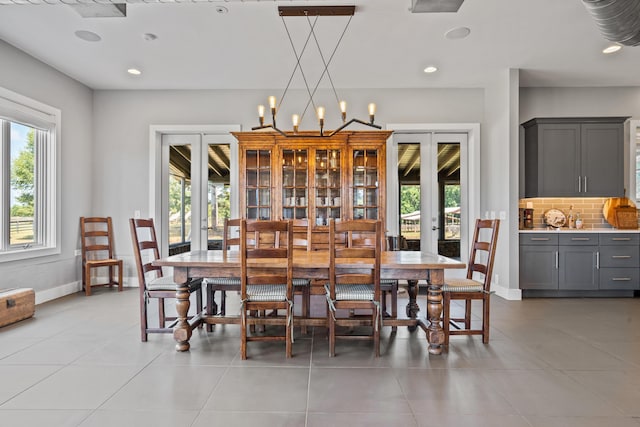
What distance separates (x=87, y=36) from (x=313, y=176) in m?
3.01

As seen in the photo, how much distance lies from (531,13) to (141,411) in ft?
14.5

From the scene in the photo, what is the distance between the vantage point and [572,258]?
4.76 metres

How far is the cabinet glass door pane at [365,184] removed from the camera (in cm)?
502

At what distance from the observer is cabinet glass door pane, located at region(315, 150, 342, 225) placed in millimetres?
5055

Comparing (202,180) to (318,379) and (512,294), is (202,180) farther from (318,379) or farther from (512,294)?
(512,294)

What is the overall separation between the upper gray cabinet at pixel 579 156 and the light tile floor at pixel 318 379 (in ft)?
6.84

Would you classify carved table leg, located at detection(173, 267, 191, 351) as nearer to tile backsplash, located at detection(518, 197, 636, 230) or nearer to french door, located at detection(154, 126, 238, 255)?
french door, located at detection(154, 126, 238, 255)

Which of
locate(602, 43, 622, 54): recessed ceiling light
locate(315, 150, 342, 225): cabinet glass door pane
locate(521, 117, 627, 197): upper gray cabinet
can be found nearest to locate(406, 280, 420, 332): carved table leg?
locate(315, 150, 342, 225): cabinet glass door pane

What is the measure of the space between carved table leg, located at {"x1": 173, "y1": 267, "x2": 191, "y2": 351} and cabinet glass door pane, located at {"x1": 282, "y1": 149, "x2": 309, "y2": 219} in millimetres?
2379

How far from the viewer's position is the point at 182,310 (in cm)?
279

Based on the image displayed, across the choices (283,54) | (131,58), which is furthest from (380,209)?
(131,58)

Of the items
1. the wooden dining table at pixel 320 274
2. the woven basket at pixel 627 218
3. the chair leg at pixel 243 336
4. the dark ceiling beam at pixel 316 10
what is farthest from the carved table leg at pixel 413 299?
the woven basket at pixel 627 218

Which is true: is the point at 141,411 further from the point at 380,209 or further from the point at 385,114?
the point at 385,114

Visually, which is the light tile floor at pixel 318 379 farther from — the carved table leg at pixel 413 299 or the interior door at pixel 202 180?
the interior door at pixel 202 180
